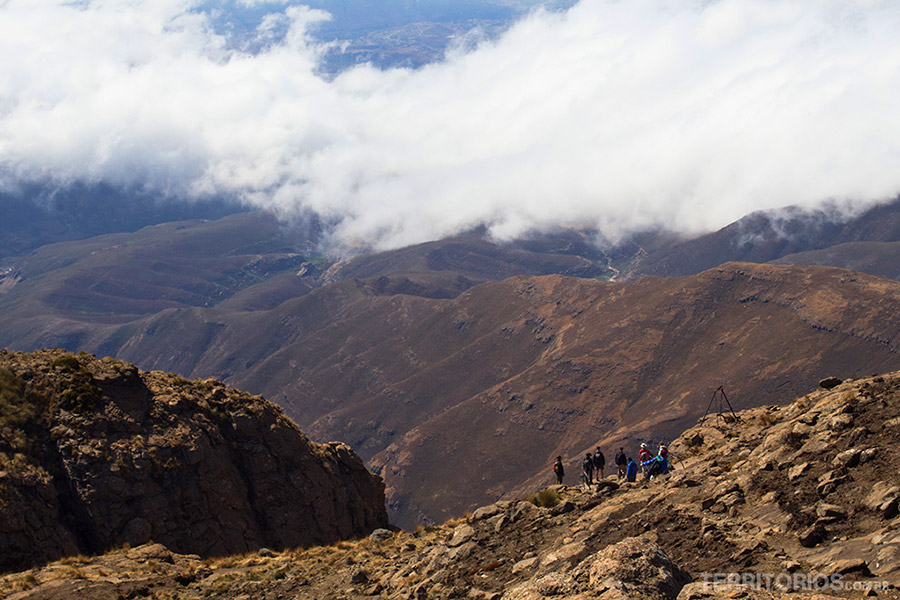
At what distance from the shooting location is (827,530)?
1861 cm

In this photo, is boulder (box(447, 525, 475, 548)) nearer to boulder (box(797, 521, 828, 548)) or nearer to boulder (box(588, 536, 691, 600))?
boulder (box(588, 536, 691, 600))

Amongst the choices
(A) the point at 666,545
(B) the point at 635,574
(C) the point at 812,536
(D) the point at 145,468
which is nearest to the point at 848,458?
(C) the point at 812,536

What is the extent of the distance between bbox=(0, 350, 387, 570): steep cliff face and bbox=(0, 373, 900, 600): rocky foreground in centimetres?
320

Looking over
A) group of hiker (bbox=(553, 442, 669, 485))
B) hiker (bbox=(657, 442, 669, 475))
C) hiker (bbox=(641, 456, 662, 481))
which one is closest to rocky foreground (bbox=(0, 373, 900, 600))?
hiker (bbox=(657, 442, 669, 475))

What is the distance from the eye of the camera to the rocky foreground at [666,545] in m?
16.9

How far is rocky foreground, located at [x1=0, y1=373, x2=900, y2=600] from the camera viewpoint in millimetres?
16938

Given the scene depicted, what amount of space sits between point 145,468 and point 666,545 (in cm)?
2492

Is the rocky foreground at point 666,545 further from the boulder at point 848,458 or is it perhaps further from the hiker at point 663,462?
the hiker at point 663,462

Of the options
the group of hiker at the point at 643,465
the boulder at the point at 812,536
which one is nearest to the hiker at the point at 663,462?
the group of hiker at the point at 643,465

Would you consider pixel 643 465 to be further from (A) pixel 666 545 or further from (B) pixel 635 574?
(B) pixel 635 574

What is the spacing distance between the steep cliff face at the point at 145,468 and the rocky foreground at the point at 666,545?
320cm

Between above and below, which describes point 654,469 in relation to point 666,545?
below

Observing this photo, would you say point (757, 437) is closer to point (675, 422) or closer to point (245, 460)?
point (245, 460)

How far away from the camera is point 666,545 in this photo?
2072 centimetres
